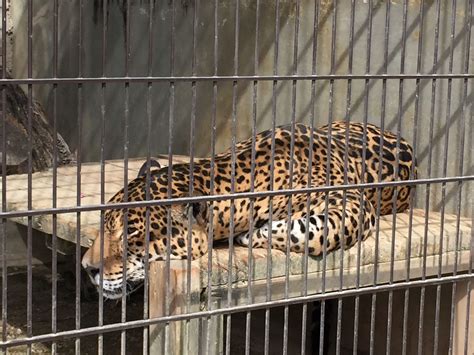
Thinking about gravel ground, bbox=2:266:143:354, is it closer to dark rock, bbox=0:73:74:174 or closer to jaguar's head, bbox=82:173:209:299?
dark rock, bbox=0:73:74:174

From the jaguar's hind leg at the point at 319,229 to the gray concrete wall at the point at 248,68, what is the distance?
0.49 metres

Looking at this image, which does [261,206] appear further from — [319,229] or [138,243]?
[138,243]

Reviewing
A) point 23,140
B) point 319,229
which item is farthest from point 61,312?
point 319,229

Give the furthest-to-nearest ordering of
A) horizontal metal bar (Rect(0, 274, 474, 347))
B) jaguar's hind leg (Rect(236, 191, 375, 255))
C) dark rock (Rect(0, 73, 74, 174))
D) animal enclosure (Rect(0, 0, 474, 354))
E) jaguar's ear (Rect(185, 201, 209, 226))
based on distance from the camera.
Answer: dark rock (Rect(0, 73, 74, 174))
jaguar's hind leg (Rect(236, 191, 375, 255))
jaguar's ear (Rect(185, 201, 209, 226))
animal enclosure (Rect(0, 0, 474, 354))
horizontal metal bar (Rect(0, 274, 474, 347))

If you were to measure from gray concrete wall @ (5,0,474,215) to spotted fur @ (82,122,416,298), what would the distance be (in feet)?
0.82

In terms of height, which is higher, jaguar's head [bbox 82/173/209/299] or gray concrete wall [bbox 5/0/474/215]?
gray concrete wall [bbox 5/0/474/215]

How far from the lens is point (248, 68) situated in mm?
6660

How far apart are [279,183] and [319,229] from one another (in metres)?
0.59

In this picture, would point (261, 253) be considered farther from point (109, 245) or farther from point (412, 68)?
point (412, 68)

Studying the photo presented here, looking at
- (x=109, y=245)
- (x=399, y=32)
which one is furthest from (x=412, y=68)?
(x=109, y=245)

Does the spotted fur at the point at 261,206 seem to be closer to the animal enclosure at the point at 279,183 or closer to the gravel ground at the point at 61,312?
the animal enclosure at the point at 279,183

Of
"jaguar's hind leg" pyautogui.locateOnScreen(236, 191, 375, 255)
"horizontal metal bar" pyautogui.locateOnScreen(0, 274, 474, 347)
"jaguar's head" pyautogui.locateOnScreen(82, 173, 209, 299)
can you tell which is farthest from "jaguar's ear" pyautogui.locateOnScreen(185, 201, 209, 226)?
"horizontal metal bar" pyautogui.locateOnScreen(0, 274, 474, 347)

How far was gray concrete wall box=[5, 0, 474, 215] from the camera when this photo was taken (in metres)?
5.41

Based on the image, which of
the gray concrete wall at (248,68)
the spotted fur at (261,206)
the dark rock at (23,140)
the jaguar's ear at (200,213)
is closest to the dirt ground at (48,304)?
the dark rock at (23,140)
